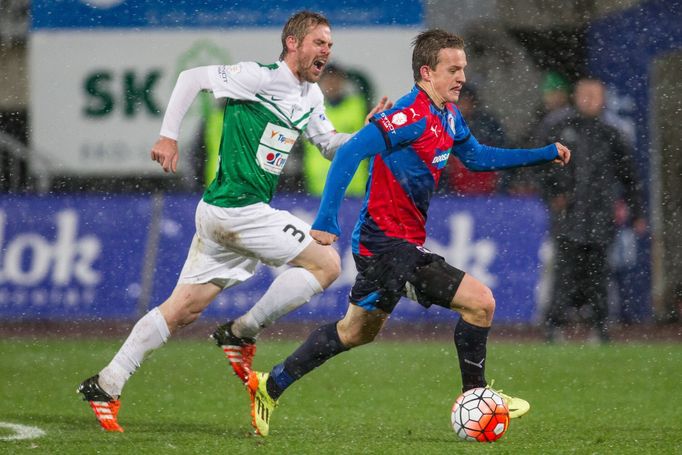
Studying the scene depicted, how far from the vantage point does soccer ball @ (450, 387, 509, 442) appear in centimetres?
581

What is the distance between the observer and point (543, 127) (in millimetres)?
10875

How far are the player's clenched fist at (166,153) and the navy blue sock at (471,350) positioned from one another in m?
1.52

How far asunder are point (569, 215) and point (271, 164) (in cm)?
467

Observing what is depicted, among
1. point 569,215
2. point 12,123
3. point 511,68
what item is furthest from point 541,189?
point 12,123

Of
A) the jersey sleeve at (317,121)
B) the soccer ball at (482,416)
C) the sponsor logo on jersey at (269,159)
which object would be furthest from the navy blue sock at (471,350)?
the jersey sleeve at (317,121)

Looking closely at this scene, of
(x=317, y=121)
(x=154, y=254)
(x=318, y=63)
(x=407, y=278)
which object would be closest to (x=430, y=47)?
(x=318, y=63)

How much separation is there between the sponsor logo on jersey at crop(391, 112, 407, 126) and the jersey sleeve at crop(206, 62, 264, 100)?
96 cm

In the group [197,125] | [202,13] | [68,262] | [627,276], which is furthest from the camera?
[202,13]

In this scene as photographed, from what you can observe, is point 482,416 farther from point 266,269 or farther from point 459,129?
point 266,269

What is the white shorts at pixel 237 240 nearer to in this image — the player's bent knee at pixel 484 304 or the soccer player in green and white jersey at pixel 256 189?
the soccer player in green and white jersey at pixel 256 189

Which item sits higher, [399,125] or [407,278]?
[399,125]

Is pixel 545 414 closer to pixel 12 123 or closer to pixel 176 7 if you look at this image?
pixel 176 7

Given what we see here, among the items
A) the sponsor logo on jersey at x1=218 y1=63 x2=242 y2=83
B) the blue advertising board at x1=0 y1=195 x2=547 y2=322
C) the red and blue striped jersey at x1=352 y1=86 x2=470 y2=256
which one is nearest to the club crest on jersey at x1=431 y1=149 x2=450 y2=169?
the red and blue striped jersey at x1=352 y1=86 x2=470 y2=256

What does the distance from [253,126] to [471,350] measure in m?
1.62
